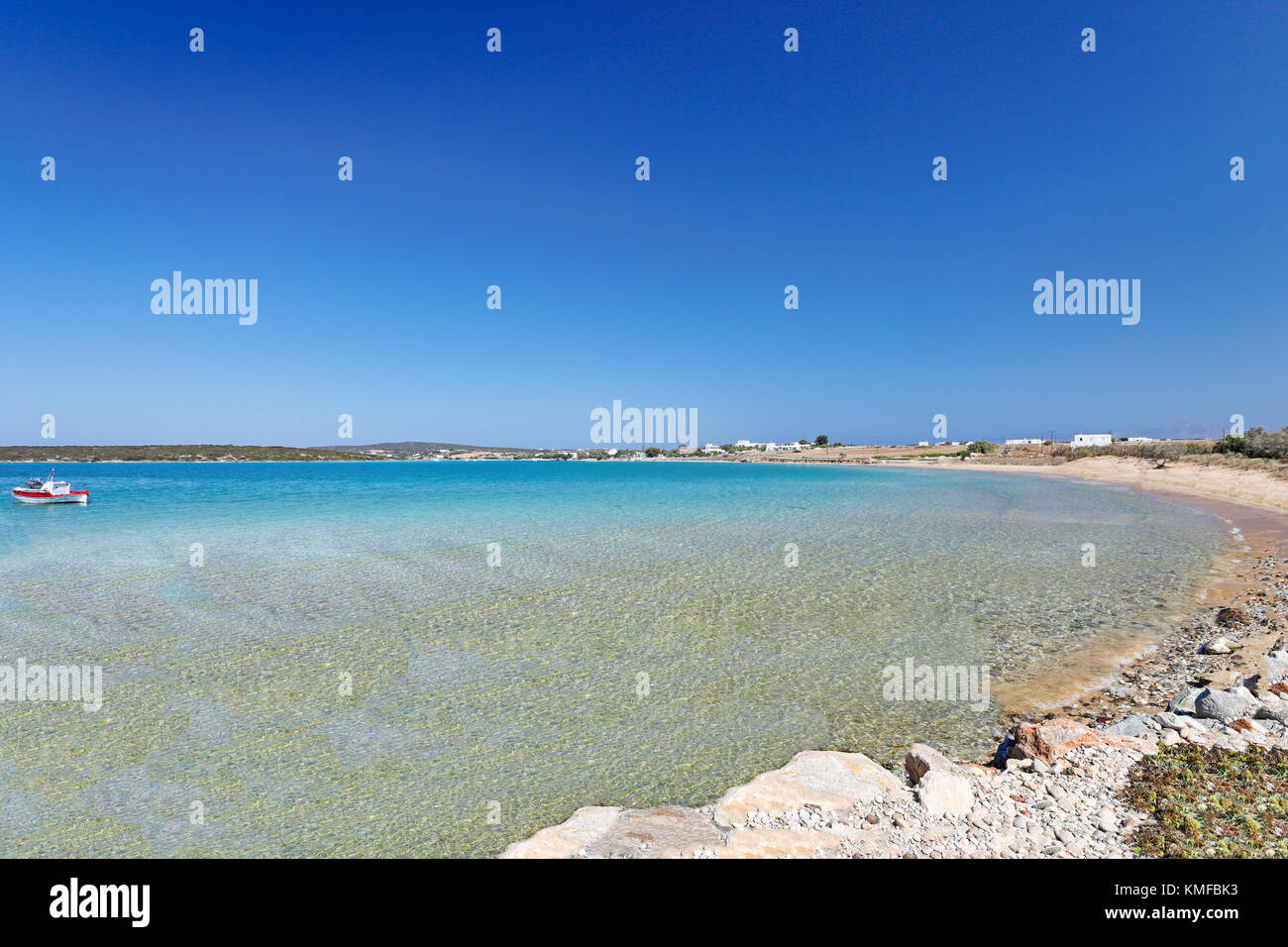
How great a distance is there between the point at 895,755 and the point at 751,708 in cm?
208

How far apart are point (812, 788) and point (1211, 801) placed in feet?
10.5

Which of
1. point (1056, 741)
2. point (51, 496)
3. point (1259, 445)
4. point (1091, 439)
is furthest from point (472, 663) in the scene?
point (1091, 439)

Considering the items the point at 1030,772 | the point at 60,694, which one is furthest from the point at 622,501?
the point at 1030,772

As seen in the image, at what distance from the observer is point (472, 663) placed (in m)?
9.95

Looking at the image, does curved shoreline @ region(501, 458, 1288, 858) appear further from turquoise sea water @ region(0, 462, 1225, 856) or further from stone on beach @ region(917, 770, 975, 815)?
turquoise sea water @ region(0, 462, 1225, 856)

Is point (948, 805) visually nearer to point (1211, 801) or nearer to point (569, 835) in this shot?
point (1211, 801)

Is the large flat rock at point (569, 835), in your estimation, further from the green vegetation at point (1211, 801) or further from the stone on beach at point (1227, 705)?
the stone on beach at point (1227, 705)

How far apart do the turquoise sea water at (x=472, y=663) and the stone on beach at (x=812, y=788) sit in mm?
810

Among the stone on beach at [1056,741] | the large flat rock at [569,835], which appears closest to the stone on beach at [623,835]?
the large flat rock at [569,835]

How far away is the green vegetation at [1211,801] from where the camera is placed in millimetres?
4023

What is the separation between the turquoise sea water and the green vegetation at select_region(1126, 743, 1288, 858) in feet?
7.52

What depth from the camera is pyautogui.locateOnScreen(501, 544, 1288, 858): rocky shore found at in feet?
14.0

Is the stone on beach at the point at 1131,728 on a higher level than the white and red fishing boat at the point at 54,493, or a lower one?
lower

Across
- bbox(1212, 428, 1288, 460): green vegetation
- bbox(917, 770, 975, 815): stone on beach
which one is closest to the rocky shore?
bbox(917, 770, 975, 815): stone on beach
